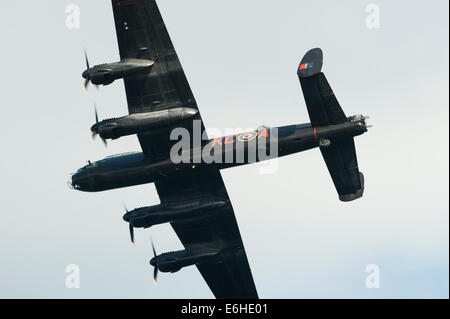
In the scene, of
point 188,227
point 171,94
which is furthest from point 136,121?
point 188,227

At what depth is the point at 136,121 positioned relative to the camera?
50.8 m

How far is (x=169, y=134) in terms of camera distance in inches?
2057

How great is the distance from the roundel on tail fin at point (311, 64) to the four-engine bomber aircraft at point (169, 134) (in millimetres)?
59

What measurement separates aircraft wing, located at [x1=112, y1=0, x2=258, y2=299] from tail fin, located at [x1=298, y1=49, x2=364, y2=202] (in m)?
7.74

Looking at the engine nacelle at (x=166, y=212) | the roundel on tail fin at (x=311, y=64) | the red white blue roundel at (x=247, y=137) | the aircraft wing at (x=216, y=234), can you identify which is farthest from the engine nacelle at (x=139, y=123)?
the roundel on tail fin at (x=311, y=64)

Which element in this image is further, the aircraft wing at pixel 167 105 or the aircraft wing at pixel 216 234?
the aircraft wing at pixel 216 234

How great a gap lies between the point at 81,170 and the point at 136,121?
6275mm

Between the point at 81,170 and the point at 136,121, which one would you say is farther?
the point at 81,170

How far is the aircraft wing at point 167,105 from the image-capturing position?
164ft

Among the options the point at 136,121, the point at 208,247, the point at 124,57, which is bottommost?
the point at 208,247

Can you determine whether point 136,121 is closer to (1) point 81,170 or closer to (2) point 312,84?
(1) point 81,170

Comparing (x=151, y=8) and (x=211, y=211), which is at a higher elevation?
(x=151, y=8)

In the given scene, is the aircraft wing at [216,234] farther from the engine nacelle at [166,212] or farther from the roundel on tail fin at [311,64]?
the roundel on tail fin at [311,64]

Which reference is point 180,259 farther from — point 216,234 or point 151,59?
point 151,59
